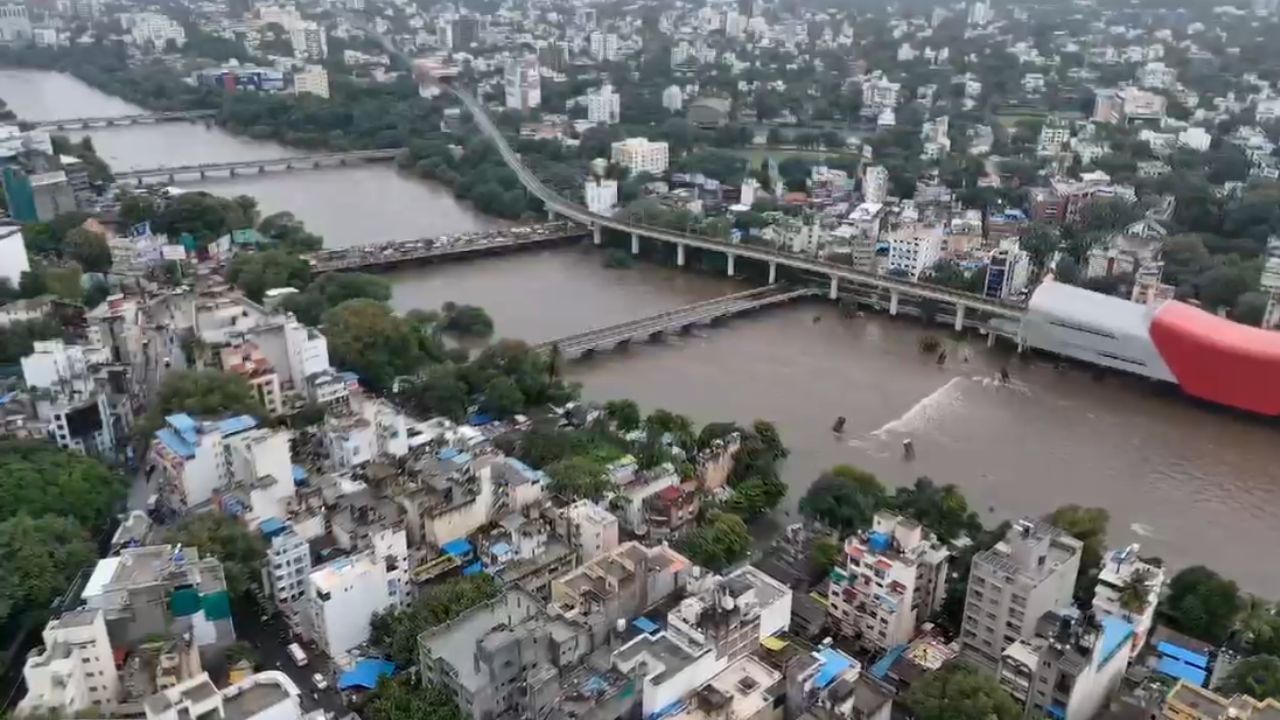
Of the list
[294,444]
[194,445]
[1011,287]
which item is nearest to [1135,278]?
[1011,287]

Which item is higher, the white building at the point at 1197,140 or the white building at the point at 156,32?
the white building at the point at 156,32

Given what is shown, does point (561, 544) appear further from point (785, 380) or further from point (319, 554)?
point (785, 380)

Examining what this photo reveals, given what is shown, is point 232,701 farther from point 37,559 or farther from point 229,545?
point 37,559

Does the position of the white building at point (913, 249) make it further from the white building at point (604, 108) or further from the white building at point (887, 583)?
the white building at point (604, 108)

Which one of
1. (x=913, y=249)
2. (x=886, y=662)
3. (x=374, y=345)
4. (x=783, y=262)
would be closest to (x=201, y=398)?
(x=374, y=345)

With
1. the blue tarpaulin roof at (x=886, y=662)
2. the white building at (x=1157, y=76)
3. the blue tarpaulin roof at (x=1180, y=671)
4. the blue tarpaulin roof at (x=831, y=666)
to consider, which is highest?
the white building at (x=1157, y=76)

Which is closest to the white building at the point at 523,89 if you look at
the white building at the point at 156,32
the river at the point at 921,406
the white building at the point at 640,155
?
the white building at the point at 640,155

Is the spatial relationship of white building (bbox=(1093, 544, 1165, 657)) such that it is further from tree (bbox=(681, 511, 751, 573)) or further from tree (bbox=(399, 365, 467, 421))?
tree (bbox=(399, 365, 467, 421))

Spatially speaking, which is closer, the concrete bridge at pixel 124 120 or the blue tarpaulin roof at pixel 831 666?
the blue tarpaulin roof at pixel 831 666
